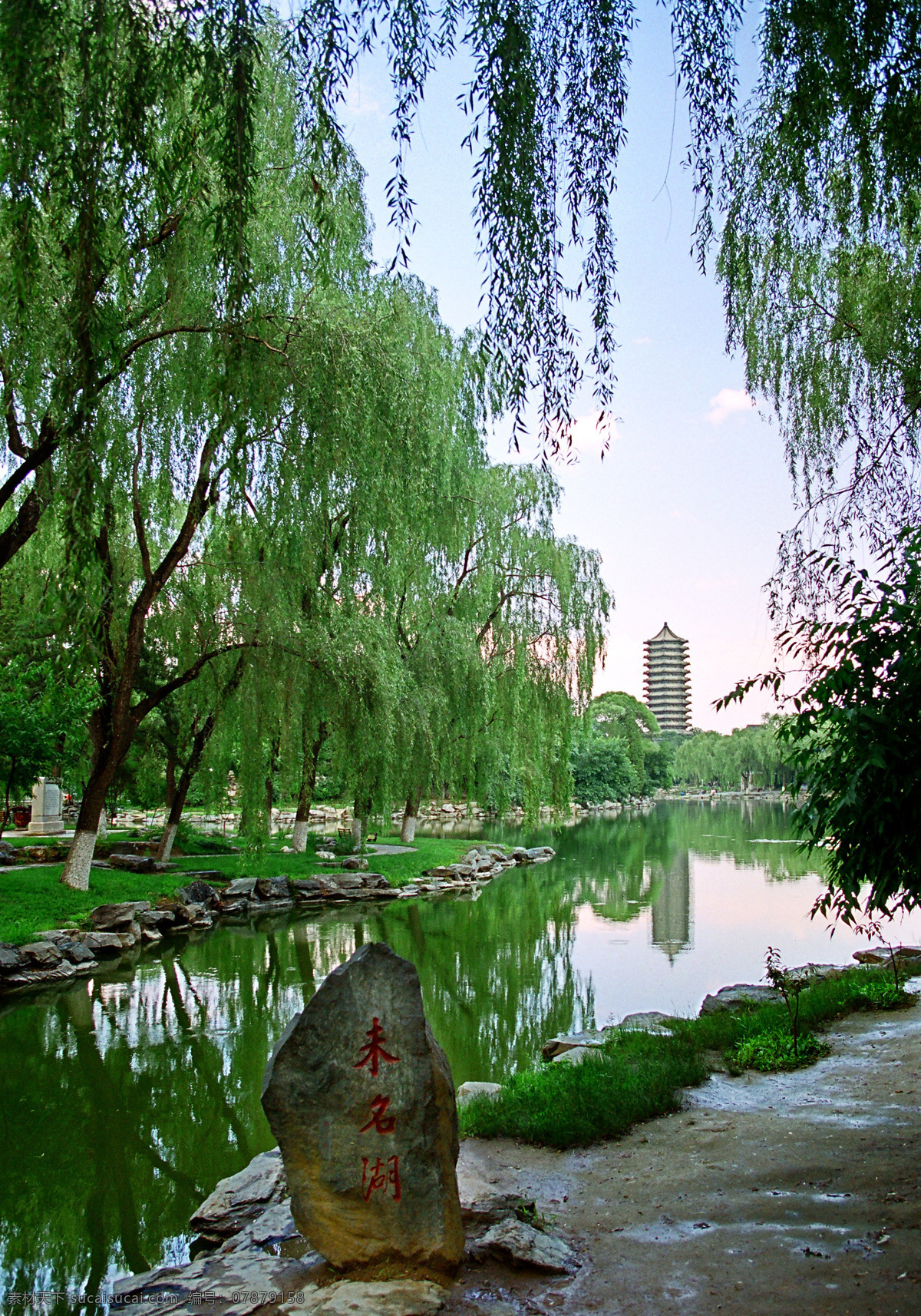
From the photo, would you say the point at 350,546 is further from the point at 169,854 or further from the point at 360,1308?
the point at 169,854

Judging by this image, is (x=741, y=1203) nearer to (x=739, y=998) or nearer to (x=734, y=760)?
→ (x=739, y=998)

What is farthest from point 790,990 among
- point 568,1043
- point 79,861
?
point 79,861

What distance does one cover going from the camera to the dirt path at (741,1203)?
2.51 metres

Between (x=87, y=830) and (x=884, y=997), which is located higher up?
(x=87, y=830)

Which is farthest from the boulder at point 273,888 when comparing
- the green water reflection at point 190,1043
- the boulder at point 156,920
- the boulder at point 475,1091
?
the boulder at point 475,1091

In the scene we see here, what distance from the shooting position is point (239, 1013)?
738 cm

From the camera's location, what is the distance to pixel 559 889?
584 inches

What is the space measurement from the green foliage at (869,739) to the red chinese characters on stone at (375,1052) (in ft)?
5.11

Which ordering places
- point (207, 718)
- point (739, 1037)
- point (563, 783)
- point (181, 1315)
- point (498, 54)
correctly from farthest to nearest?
point (563, 783), point (207, 718), point (739, 1037), point (181, 1315), point (498, 54)

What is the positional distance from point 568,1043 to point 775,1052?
1238 mm

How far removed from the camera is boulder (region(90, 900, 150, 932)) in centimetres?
982

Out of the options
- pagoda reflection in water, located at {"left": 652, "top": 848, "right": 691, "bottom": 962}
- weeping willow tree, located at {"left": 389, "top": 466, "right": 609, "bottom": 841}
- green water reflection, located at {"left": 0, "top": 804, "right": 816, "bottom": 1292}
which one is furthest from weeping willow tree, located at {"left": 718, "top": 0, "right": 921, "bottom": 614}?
weeping willow tree, located at {"left": 389, "top": 466, "right": 609, "bottom": 841}

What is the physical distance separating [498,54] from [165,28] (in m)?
0.85

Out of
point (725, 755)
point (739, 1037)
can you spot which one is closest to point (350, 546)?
point (739, 1037)
